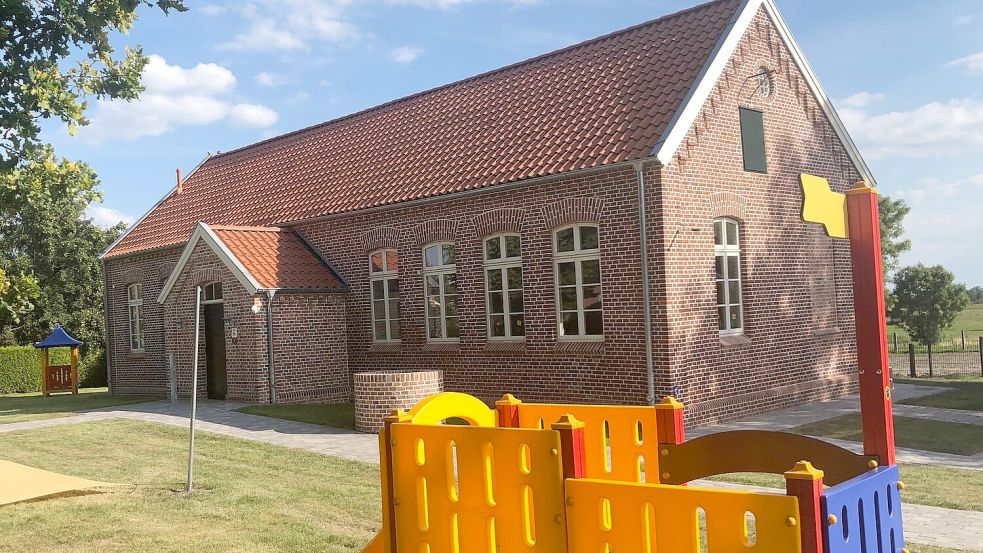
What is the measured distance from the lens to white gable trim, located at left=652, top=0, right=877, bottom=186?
1327cm

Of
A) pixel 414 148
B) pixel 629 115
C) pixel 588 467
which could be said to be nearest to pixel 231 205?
pixel 414 148

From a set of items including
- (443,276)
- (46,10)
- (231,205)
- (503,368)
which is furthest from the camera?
(231,205)

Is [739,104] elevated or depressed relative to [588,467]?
elevated

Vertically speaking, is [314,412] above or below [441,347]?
below

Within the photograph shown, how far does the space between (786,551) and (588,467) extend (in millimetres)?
2753

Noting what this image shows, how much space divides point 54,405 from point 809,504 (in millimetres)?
22709

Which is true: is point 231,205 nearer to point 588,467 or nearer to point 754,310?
point 754,310

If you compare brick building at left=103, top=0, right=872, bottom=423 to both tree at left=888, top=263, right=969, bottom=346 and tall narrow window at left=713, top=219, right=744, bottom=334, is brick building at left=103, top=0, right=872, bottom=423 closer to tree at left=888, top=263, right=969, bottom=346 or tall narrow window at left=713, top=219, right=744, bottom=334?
tall narrow window at left=713, top=219, right=744, bottom=334

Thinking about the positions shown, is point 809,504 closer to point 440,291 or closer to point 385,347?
point 440,291

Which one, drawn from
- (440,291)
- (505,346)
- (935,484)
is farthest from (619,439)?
(440,291)

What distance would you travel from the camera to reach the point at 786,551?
3.70 metres

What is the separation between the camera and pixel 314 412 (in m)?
16.2

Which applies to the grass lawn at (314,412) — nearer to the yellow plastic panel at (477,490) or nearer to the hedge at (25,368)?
the yellow plastic panel at (477,490)

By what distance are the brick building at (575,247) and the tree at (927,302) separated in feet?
40.0
